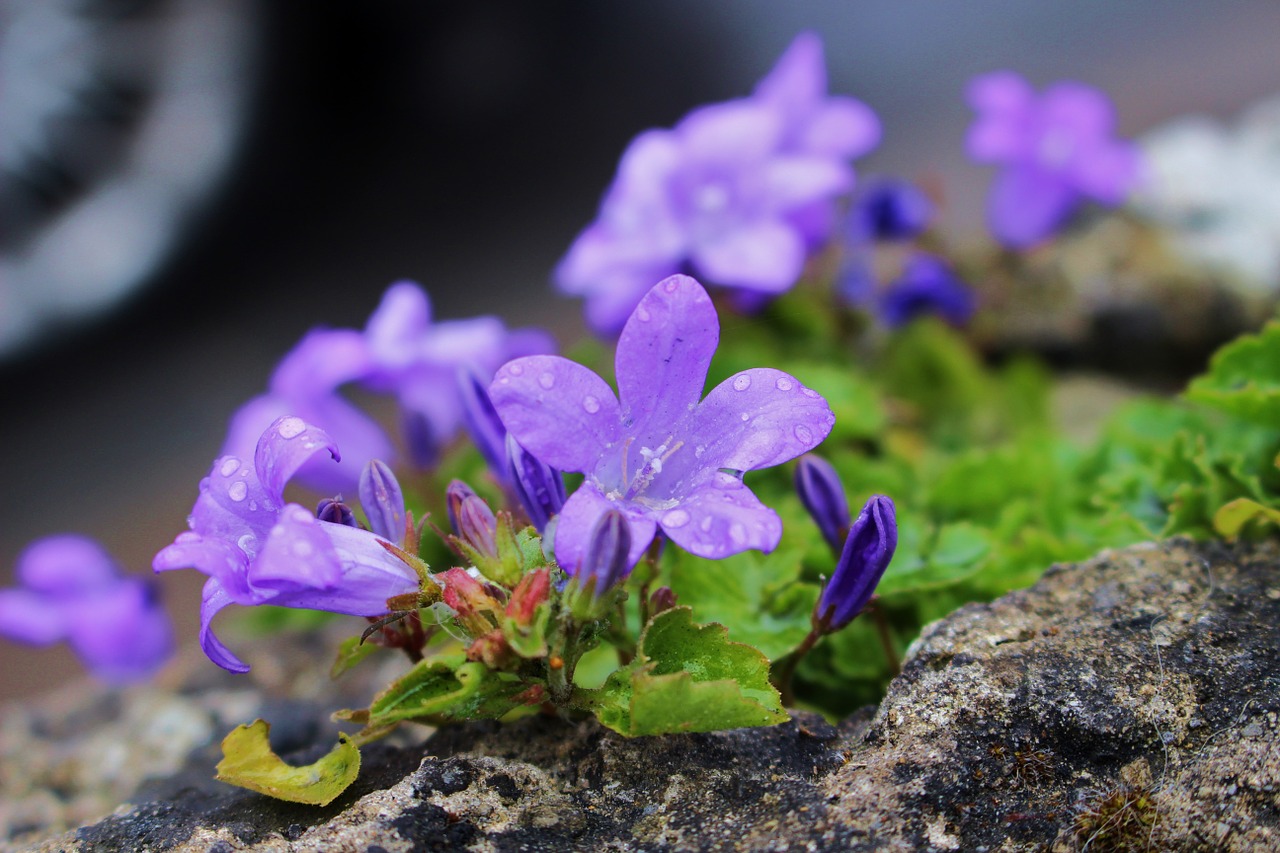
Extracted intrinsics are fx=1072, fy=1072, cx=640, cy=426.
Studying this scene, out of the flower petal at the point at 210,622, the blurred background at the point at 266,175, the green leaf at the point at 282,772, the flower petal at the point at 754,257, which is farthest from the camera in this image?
the blurred background at the point at 266,175

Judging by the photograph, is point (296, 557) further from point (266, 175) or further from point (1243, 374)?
point (266, 175)

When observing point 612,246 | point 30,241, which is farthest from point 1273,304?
point 30,241

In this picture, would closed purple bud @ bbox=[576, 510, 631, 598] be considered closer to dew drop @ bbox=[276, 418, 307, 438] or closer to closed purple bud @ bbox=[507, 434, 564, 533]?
closed purple bud @ bbox=[507, 434, 564, 533]

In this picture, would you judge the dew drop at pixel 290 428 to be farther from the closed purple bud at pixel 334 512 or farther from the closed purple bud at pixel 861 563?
the closed purple bud at pixel 861 563

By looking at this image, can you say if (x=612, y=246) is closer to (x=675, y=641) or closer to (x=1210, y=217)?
(x=675, y=641)

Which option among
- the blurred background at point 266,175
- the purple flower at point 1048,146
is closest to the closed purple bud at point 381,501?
the purple flower at point 1048,146
